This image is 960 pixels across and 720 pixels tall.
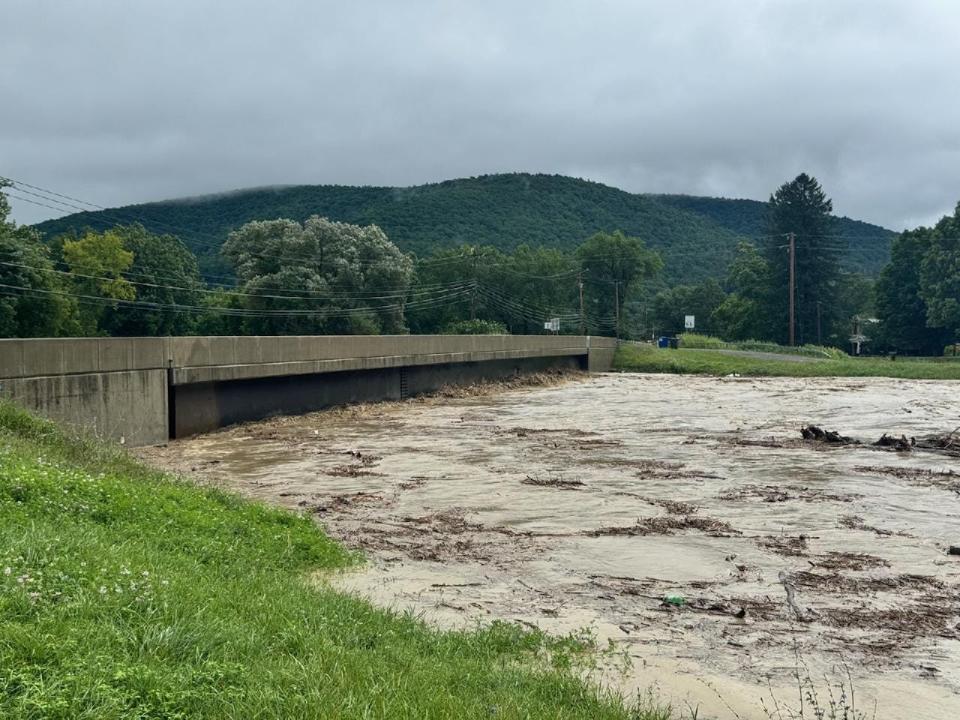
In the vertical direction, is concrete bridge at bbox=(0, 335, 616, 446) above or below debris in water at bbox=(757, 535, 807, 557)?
above

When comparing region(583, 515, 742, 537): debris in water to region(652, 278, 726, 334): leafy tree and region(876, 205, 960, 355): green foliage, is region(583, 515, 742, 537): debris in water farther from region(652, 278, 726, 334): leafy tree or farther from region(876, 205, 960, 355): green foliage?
region(652, 278, 726, 334): leafy tree

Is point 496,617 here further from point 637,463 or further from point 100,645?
point 637,463

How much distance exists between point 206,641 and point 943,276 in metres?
81.8

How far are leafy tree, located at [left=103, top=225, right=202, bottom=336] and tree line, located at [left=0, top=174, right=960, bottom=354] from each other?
13 cm

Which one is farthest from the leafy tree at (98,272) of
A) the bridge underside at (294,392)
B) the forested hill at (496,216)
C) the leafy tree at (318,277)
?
the bridge underside at (294,392)

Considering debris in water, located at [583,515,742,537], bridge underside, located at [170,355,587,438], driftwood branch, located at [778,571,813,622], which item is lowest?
debris in water, located at [583,515,742,537]

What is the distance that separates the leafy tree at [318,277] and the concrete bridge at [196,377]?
24.4 metres

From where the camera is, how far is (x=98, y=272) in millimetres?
61031

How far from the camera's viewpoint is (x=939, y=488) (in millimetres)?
15281

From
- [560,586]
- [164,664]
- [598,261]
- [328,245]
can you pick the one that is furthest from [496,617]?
[598,261]

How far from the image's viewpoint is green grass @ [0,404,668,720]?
4164mm

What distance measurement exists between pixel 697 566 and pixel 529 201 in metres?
150

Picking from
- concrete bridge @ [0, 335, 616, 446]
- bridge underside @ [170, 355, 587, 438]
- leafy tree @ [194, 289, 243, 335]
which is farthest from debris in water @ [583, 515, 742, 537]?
leafy tree @ [194, 289, 243, 335]

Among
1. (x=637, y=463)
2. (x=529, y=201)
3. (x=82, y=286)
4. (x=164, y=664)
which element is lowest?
(x=637, y=463)
